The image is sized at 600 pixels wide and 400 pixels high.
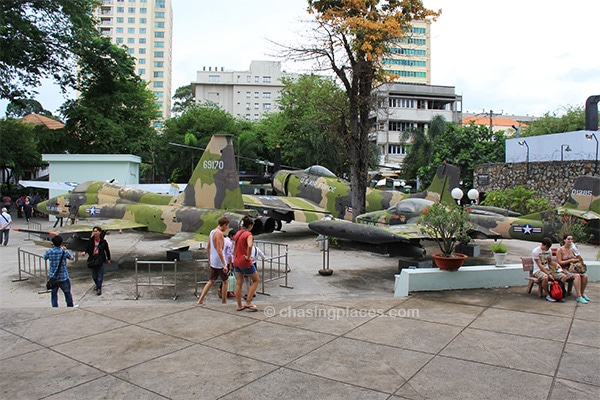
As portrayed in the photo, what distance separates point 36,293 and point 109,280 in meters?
1.73

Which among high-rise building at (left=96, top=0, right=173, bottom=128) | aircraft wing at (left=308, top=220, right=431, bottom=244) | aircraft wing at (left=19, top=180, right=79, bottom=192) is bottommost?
aircraft wing at (left=308, top=220, right=431, bottom=244)

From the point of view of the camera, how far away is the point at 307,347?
587 centimetres

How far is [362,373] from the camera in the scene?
5.02 m

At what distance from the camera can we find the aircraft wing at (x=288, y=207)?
19688mm

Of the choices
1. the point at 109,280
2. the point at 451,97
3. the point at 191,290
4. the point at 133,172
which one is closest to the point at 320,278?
the point at 191,290

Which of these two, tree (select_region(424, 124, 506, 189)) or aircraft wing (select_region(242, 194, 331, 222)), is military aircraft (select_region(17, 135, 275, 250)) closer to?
aircraft wing (select_region(242, 194, 331, 222))

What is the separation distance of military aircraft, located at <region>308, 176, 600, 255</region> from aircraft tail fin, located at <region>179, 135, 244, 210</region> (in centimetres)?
269

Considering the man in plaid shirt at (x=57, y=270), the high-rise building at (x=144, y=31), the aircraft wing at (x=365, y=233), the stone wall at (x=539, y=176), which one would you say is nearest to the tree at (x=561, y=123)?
the stone wall at (x=539, y=176)

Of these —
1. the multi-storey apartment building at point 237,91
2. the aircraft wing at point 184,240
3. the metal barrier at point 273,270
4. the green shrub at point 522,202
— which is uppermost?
the multi-storey apartment building at point 237,91

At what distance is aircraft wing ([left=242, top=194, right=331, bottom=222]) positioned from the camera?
19.7m

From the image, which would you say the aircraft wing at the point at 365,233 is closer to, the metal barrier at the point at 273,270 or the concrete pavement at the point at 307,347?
the metal barrier at the point at 273,270

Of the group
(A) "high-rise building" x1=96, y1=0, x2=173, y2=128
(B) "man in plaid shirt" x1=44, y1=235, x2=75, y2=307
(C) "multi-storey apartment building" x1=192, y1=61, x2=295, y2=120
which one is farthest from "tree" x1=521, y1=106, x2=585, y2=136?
(A) "high-rise building" x1=96, y1=0, x2=173, y2=128

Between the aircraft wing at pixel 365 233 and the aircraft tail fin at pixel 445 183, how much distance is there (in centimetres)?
543

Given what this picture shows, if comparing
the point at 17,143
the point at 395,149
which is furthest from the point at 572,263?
the point at 395,149
